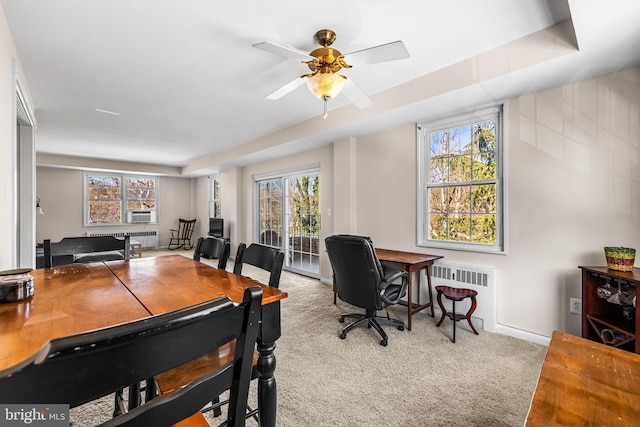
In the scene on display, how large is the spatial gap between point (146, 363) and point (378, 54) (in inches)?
79.0

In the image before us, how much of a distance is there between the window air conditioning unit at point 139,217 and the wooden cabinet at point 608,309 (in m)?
9.32

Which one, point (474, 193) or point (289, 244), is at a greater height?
point (474, 193)

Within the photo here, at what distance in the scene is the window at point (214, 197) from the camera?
→ 26.5 ft

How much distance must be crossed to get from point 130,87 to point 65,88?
69cm

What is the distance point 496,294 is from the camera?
9.46 feet

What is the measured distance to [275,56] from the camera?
8.00 feet

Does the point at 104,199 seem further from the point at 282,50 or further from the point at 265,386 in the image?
the point at 265,386

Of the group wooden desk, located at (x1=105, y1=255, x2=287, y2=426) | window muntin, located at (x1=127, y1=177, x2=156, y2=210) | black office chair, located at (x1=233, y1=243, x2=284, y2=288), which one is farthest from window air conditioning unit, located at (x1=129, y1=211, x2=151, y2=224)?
black office chair, located at (x1=233, y1=243, x2=284, y2=288)

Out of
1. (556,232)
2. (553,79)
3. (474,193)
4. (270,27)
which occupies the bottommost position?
(556,232)

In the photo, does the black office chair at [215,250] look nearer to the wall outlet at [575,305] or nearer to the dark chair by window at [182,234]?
the wall outlet at [575,305]

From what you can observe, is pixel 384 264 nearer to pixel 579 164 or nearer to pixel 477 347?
pixel 477 347

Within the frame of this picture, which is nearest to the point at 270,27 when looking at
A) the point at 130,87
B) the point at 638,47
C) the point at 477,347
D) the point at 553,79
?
the point at 130,87

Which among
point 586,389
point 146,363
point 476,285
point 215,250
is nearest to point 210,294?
point 146,363

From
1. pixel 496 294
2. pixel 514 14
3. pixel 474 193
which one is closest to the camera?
pixel 514 14
